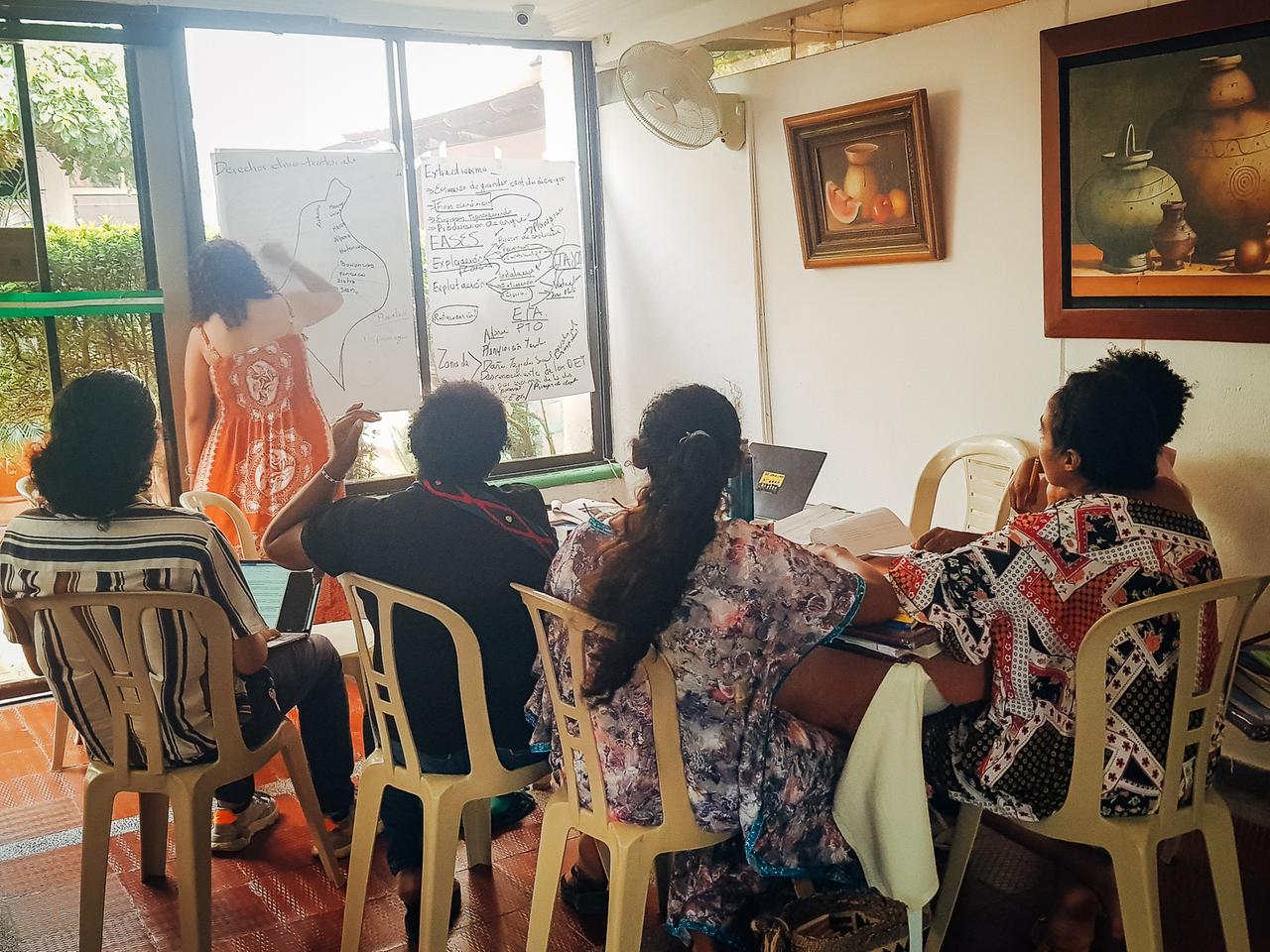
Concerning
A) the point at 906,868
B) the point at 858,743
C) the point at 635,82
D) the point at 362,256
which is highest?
the point at 635,82

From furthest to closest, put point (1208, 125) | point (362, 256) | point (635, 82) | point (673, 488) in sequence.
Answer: point (362, 256), point (635, 82), point (1208, 125), point (673, 488)

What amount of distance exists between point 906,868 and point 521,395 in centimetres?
317

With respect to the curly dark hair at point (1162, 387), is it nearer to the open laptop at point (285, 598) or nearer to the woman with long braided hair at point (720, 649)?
the woman with long braided hair at point (720, 649)

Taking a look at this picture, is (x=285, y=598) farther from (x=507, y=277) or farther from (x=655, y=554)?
(x=507, y=277)

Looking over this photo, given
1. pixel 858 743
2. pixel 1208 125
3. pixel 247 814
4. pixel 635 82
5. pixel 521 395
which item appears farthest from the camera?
pixel 521 395

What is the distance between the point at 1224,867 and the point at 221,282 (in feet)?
11.2

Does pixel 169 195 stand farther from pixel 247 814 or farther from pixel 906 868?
pixel 906 868

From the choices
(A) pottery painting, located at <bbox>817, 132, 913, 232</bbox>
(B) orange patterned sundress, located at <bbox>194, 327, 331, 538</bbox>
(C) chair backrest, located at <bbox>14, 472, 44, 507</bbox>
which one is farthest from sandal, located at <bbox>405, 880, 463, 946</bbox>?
(A) pottery painting, located at <bbox>817, 132, 913, 232</bbox>

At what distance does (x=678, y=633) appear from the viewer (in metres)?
1.88

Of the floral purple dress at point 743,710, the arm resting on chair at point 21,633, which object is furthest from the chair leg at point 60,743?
the floral purple dress at point 743,710

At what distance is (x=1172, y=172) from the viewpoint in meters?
2.79

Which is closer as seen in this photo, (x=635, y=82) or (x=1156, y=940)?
(x=1156, y=940)

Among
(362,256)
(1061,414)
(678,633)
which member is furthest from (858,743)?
(362,256)

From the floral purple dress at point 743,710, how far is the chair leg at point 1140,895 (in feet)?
1.44
